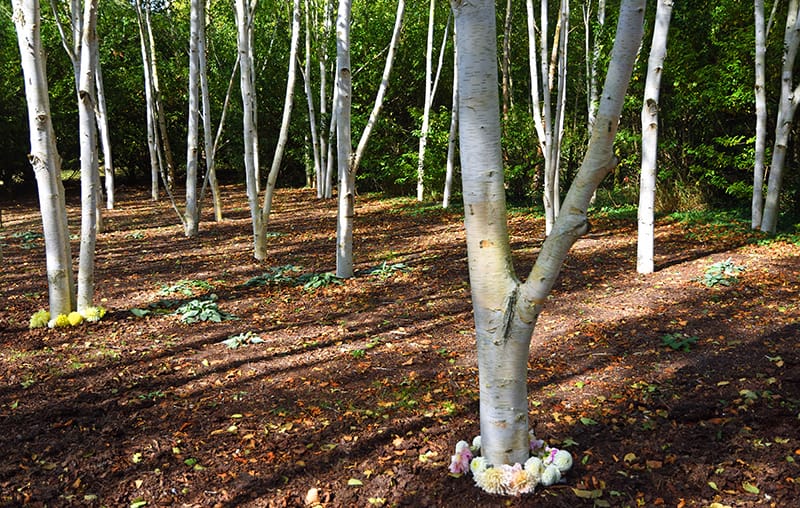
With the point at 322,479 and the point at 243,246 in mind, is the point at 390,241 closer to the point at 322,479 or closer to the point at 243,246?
the point at 243,246

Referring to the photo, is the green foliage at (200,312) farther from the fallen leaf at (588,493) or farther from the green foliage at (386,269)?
the fallen leaf at (588,493)

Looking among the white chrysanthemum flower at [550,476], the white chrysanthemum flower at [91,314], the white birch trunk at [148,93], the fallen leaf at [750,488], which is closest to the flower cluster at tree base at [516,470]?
the white chrysanthemum flower at [550,476]

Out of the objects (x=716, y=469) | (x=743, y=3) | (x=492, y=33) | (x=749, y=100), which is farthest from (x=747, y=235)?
(x=492, y=33)

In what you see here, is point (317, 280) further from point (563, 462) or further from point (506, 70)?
point (506, 70)

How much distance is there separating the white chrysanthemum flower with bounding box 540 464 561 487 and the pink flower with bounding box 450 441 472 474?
1.19 feet

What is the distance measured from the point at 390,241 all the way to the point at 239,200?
31.0ft

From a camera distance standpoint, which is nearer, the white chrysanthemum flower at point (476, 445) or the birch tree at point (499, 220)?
the birch tree at point (499, 220)

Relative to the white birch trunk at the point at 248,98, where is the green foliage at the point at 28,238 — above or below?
below

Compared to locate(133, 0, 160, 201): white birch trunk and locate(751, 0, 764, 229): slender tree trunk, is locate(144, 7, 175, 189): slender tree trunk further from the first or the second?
locate(751, 0, 764, 229): slender tree trunk

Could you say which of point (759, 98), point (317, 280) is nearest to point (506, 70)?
point (759, 98)

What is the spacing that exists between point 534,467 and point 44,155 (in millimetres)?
4804

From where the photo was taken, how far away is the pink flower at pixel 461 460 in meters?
2.73

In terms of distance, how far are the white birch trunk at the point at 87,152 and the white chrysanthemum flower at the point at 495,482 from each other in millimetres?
4340

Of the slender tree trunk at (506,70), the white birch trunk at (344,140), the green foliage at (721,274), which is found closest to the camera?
the green foliage at (721,274)
